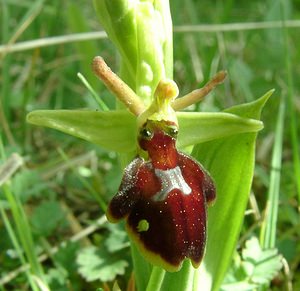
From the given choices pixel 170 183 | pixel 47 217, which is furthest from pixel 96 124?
pixel 47 217

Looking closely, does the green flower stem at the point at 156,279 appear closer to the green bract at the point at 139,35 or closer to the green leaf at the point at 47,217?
the green bract at the point at 139,35

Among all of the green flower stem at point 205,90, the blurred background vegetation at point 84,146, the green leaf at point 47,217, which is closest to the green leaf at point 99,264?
the blurred background vegetation at point 84,146

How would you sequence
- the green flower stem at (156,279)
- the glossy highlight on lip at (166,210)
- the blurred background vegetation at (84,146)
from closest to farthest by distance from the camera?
1. the glossy highlight on lip at (166,210)
2. the green flower stem at (156,279)
3. the blurred background vegetation at (84,146)

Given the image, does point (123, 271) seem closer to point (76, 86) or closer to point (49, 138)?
point (49, 138)

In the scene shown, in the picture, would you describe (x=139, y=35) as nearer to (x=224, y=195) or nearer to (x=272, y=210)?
(x=224, y=195)

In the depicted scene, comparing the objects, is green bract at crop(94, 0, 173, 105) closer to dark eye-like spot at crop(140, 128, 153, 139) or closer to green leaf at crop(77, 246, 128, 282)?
dark eye-like spot at crop(140, 128, 153, 139)
